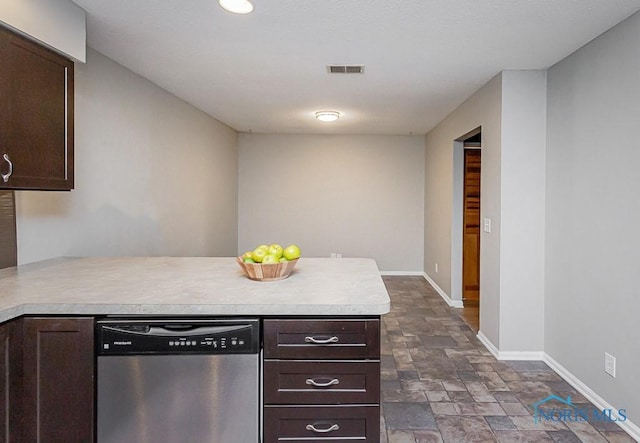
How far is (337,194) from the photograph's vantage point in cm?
721

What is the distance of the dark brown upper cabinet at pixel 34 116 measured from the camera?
1.85 meters

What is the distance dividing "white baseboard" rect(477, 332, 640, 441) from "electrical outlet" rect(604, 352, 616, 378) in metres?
0.20

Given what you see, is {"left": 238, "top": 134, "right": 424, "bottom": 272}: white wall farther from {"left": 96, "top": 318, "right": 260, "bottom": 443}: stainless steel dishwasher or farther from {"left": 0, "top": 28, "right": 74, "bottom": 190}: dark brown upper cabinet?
{"left": 96, "top": 318, "right": 260, "bottom": 443}: stainless steel dishwasher

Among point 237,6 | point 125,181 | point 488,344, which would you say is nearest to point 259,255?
point 237,6

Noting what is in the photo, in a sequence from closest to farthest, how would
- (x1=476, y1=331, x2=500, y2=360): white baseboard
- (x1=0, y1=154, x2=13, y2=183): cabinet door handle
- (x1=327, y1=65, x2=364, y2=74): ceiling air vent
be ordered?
(x1=0, y1=154, x2=13, y2=183): cabinet door handle < (x1=327, y1=65, x2=364, y2=74): ceiling air vent < (x1=476, y1=331, x2=500, y2=360): white baseboard

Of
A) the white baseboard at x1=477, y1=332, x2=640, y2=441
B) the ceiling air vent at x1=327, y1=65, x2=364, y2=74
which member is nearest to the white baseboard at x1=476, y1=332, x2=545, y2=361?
the white baseboard at x1=477, y1=332, x2=640, y2=441

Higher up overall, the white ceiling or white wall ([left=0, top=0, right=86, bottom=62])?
the white ceiling

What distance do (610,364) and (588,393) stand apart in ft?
1.14

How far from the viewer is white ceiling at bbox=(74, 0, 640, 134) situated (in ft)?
7.83

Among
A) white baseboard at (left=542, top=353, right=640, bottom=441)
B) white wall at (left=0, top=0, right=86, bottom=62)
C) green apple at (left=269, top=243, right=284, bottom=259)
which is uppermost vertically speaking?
→ white wall at (left=0, top=0, right=86, bottom=62)

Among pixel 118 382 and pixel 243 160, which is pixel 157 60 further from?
pixel 243 160

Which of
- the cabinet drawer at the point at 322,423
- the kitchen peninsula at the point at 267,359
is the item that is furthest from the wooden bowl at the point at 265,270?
the cabinet drawer at the point at 322,423

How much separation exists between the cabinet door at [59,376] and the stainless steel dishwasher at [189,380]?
5.2 inches

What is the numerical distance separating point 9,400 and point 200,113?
4233mm
